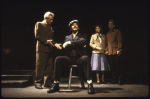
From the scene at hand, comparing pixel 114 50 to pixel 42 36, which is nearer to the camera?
pixel 42 36

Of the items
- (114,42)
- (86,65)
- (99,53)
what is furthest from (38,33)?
(114,42)

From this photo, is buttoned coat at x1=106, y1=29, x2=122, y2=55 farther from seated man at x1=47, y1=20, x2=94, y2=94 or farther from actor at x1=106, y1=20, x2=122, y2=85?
seated man at x1=47, y1=20, x2=94, y2=94

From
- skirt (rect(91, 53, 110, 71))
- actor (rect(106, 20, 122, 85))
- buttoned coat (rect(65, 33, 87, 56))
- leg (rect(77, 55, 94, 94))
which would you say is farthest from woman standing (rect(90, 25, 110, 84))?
leg (rect(77, 55, 94, 94))

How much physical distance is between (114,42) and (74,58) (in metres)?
1.62

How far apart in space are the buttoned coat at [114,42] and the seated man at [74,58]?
1.31 metres

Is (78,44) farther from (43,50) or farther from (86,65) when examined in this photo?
(43,50)

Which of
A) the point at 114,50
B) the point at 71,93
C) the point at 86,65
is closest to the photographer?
the point at 71,93

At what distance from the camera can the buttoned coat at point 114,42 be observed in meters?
4.62

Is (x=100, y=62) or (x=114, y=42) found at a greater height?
(x=114, y=42)

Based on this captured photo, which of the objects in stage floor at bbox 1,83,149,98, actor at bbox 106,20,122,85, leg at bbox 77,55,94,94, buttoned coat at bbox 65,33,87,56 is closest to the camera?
stage floor at bbox 1,83,149,98

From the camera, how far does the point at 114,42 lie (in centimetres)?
468

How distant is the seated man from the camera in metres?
3.38

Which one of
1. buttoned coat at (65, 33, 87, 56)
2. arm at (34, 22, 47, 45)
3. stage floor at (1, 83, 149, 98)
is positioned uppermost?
arm at (34, 22, 47, 45)

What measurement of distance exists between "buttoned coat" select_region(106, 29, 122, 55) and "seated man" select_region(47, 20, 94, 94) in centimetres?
131
